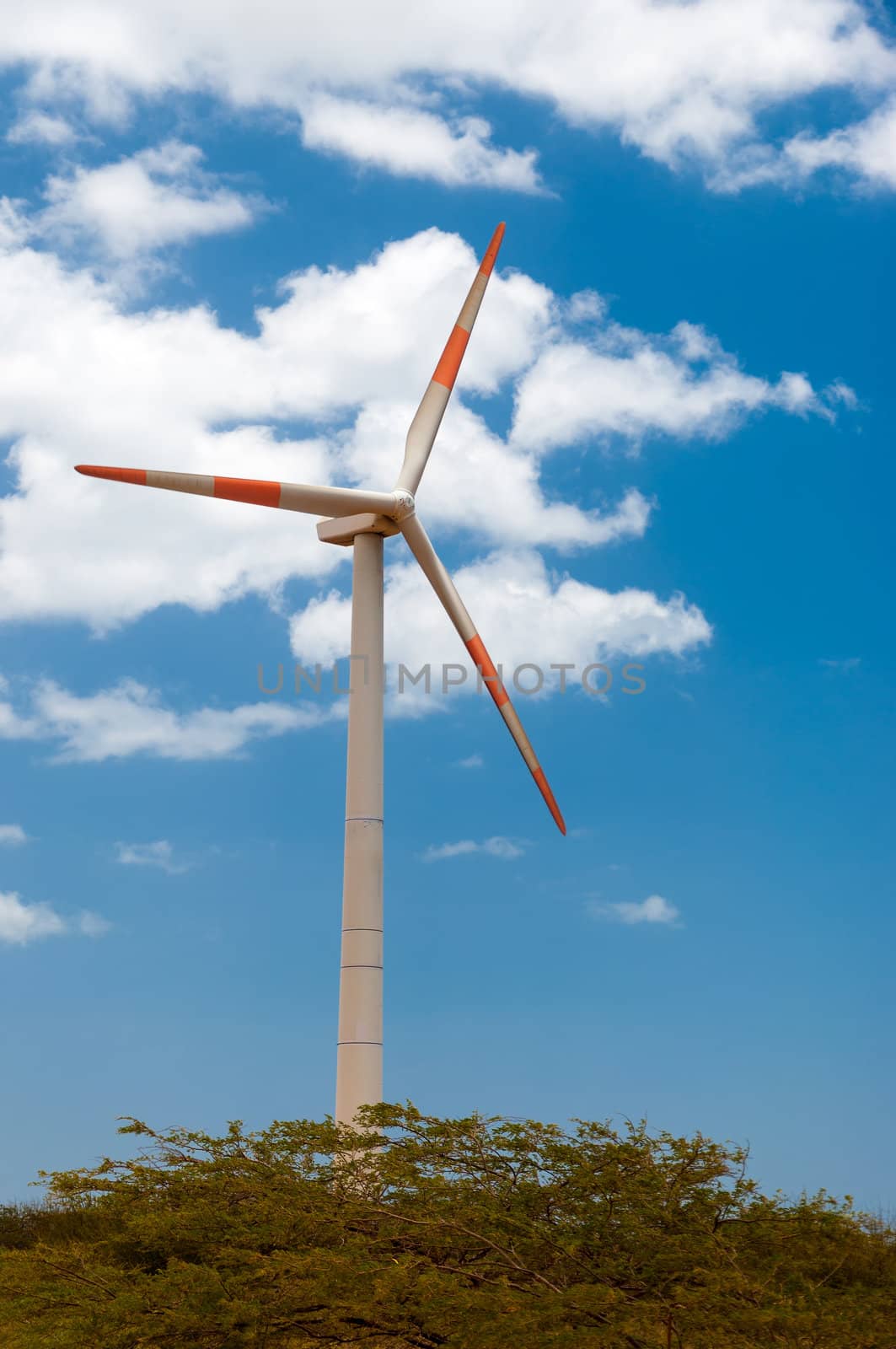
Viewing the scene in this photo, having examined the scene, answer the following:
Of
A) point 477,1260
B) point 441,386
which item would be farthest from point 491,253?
point 477,1260

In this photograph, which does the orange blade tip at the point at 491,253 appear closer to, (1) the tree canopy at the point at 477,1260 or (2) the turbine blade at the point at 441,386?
(2) the turbine blade at the point at 441,386

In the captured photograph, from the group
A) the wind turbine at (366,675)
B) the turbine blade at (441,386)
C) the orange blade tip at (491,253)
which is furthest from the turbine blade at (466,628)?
the orange blade tip at (491,253)

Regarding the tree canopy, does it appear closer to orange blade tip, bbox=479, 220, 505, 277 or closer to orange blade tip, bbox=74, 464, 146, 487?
orange blade tip, bbox=74, 464, 146, 487

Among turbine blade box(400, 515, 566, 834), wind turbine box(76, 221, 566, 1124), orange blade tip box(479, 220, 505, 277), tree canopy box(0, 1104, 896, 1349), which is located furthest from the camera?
orange blade tip box(479, 220, 505, 277)

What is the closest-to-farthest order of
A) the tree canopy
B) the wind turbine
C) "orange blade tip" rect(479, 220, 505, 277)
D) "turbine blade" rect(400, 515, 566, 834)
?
the tree canopy
the wind turbine
"turbine blade" rect(400, 515, 566, 834)
"orange blade tip" rect(479, 220, 505, 277)

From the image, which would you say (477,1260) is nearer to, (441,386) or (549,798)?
(549,798)

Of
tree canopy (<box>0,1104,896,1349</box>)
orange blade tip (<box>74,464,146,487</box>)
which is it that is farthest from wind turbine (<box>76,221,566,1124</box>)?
tree canopy (<box>0,1104,896,1349</box>)

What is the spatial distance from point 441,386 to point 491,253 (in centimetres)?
455

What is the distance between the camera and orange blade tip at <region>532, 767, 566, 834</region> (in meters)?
31.5

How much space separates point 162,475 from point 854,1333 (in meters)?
21.9

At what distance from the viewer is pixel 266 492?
96.9 feet

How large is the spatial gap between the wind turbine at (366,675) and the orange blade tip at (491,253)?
3.57 metres

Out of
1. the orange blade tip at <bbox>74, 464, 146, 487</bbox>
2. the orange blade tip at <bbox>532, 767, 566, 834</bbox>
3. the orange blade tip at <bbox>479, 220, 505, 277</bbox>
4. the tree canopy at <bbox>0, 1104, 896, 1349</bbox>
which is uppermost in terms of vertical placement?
the orange blade tip at <bbox>479, 220, 505, 277</bbox>

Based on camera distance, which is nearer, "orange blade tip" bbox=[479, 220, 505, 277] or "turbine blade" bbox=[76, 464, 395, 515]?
"turbine blade" bbox=[76, 464, 395, 515]
